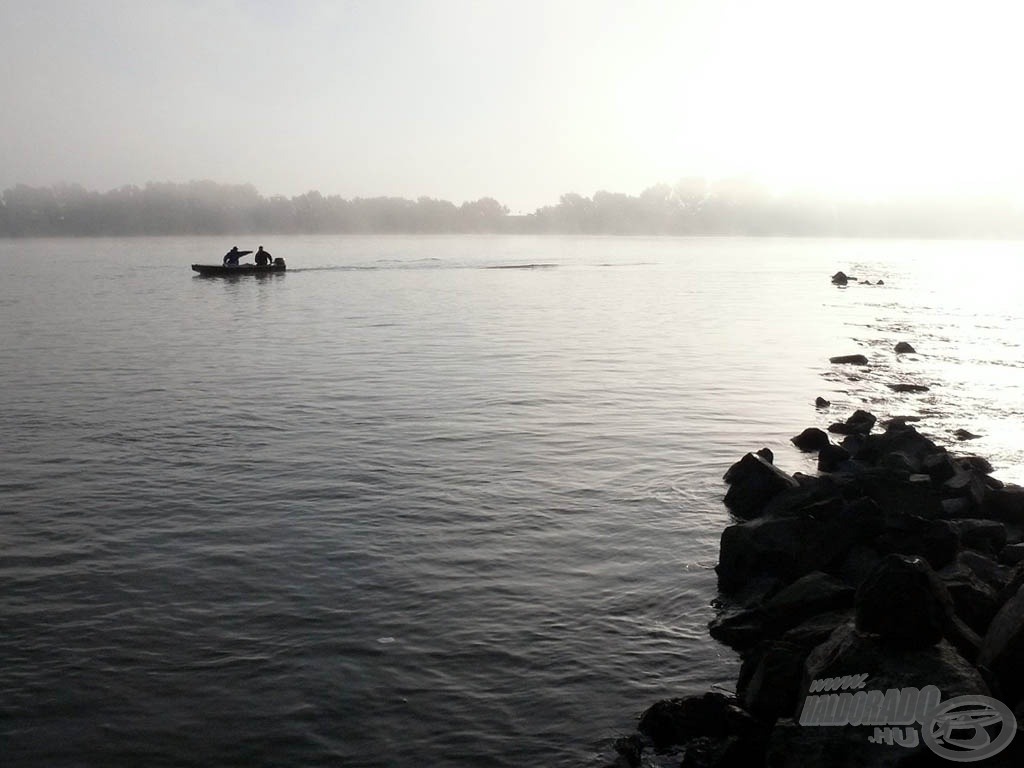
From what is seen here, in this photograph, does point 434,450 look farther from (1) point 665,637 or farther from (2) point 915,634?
(2) point 915,634

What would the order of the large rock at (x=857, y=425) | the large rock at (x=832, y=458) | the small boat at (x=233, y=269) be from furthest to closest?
the small boat at (x=233, y=269)
the large rock at (x=857, y=425)
the large rock at (x=832, y=458)

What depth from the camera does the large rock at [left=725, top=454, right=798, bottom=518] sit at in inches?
790

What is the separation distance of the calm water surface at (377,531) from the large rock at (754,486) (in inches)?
20.0

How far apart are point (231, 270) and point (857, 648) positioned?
102423 millimetres

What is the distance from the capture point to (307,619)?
48.3ft

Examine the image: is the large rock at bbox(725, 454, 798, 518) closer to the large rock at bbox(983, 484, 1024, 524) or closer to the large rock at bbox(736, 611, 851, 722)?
the large rock at bbox(983, 484, 1024, 524)

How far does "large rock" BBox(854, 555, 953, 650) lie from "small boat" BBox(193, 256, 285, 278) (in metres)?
99.8

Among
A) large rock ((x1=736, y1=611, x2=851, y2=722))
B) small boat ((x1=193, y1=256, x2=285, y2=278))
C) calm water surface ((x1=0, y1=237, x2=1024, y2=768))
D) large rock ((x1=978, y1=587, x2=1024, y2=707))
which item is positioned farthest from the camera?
small boat ((x1=193, y1=256, x2=285, y2=278))

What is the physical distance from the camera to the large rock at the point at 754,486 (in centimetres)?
2008

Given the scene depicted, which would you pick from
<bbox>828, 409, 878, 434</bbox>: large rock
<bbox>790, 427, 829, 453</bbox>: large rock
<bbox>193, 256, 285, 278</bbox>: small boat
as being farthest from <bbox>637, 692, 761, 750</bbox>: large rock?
<bbox>193, 256, 285, 278</bbox>: small boat

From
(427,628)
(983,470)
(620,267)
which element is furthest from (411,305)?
(620,267)

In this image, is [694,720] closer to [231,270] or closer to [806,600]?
[806,600]

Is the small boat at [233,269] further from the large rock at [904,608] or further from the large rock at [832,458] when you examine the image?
the large rock at [904,608]

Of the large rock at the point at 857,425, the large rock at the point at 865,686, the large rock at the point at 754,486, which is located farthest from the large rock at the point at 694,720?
the large rock at the point at 857,425
